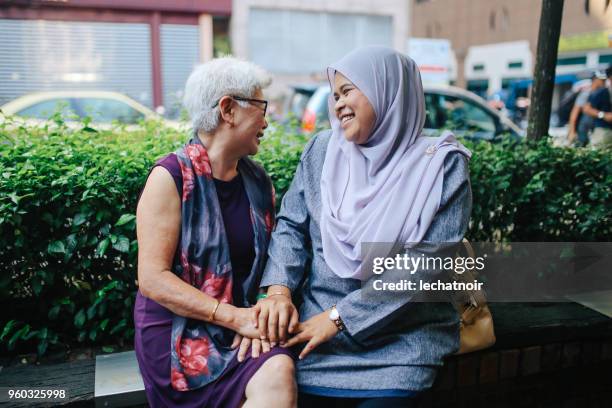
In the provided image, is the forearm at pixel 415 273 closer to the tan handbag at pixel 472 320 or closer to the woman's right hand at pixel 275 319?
the woman's right hand at pixel 275 319

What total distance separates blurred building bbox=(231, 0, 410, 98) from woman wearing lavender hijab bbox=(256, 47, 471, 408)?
17.5m

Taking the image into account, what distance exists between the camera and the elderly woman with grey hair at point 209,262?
1.76 meters

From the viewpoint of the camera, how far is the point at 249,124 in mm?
2035

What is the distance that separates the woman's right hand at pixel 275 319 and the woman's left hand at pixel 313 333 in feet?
0.08

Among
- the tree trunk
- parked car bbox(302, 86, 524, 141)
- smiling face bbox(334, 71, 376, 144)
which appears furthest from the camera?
parked car bbox(302, 86, 524, 141)

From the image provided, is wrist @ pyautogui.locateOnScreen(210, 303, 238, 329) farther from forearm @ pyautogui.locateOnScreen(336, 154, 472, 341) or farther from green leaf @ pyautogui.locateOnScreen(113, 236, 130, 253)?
green leaf @ pyautogui.locateOnScreen(113, 236, 130, 253)

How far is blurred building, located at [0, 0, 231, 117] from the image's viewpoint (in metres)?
17.1

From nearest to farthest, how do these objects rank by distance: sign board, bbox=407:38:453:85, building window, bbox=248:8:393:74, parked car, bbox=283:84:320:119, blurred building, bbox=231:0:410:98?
1. parked car, bbox=283:84:320:119
2. sign board, bbox=407:38:453:85
3. blurred building, bbox=231:0:410:98
4. building window, bbox=248:8:393:74

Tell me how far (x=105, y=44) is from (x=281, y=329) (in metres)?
18.3

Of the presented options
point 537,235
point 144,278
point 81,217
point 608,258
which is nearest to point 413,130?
point 144,278

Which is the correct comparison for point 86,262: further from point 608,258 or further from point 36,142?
point 608,258

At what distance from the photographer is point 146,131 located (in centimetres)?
340

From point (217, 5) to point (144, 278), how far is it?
18249 mm

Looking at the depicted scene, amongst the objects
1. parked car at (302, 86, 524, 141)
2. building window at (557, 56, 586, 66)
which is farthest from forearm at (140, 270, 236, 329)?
building window at (557, 56, 586, 66)
